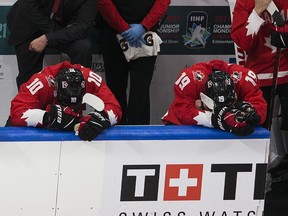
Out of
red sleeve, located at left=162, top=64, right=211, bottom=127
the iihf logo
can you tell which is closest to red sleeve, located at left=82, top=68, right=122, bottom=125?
red sleeve, located at left=162, top=64, right=211, bottom=127

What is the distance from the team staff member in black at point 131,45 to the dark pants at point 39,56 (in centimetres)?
23

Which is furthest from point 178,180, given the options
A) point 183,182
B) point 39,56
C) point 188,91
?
point 39,56

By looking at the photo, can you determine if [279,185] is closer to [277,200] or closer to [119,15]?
[277,200]

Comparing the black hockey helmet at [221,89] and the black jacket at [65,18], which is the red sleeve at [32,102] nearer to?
the black jacket at [65,18]

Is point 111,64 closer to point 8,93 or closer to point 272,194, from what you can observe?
point 8,93

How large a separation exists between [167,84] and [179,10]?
1.83ft

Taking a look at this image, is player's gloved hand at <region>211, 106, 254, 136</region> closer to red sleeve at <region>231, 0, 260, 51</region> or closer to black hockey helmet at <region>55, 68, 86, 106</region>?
black hockey helmet at <region>55, 68, 86, 106</region>

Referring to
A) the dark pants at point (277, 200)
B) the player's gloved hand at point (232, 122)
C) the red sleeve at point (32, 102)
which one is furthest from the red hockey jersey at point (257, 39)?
the red sleeve at point (32, 102)

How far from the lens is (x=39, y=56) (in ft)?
17.3

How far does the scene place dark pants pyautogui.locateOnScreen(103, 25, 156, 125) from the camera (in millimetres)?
5270

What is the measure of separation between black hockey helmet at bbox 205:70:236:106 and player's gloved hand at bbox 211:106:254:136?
0.20 meters

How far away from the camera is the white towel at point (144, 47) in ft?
17.0

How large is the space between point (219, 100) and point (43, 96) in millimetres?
923

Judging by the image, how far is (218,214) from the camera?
12.9ft
